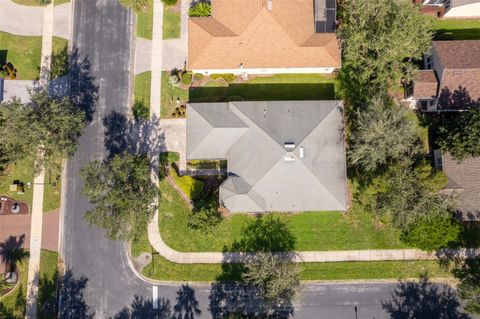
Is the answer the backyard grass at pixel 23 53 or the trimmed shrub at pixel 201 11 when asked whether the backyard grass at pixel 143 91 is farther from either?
the backyard grass at pixel 23 53

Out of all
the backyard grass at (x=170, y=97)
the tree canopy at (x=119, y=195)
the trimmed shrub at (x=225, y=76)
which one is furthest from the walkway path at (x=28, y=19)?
the tree canopy at (x=119, y=195)

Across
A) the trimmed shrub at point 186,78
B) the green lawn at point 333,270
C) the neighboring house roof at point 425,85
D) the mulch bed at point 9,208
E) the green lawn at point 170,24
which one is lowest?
the green lawn at point 333,270

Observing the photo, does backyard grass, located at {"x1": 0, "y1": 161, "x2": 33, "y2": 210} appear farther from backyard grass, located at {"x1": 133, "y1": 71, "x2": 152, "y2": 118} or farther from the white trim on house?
the white trim on house

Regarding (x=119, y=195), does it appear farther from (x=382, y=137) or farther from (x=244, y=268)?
(x=382, y=137)

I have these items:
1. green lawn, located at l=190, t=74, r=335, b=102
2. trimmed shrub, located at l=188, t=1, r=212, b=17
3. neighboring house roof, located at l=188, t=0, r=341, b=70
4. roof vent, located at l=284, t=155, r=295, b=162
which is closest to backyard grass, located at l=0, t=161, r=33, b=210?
green lawn, located at l=190, t=74, r=335, b=102

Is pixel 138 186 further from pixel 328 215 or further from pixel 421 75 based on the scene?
pixel 421 75

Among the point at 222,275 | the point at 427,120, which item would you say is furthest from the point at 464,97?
the point at 222,275

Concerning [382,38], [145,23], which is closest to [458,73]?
[382,38]

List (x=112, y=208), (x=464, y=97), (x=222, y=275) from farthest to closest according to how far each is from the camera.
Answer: (x=222, y=275) < (x=464, y=97) < (x=112, y=208)
